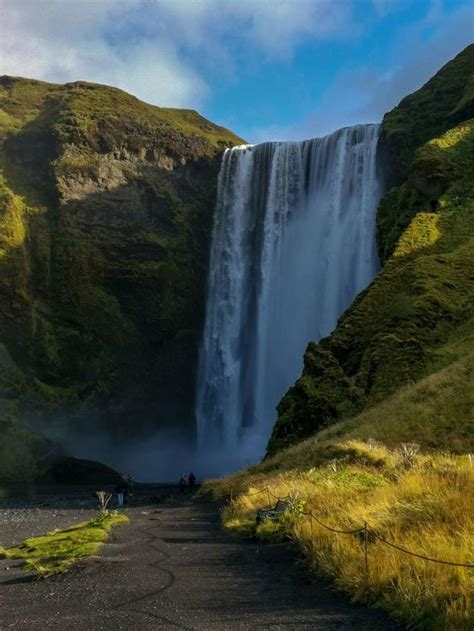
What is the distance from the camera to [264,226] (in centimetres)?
6303

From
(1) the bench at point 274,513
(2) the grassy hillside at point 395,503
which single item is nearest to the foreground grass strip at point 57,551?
(2) the grassy hillside at point 395,503

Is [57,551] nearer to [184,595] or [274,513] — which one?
[184,595]

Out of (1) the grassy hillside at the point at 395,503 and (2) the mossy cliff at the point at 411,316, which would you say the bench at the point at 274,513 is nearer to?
(1) the grassy hillside at the point at 395,503

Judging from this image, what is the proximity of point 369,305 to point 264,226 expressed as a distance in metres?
28.9

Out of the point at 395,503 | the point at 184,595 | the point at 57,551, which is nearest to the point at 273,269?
the point at 57,551

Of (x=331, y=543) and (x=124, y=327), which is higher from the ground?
(x=124, y=327)

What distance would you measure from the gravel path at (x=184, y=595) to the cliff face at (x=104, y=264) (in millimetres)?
49597

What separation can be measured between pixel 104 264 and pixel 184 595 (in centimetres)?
5812

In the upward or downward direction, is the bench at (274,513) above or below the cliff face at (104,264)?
below

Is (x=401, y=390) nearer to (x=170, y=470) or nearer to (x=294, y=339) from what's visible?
(x=294, y=339)

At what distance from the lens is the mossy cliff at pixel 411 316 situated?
30219 mm

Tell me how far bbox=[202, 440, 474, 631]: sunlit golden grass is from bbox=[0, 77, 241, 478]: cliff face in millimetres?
47432

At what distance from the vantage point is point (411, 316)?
33.0 meters

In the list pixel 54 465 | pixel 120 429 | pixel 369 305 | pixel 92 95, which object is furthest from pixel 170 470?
pixel 92 95
